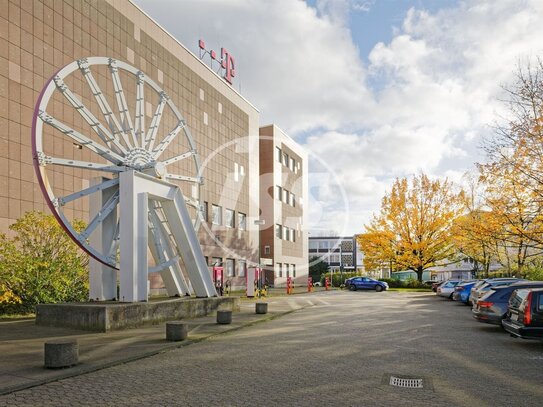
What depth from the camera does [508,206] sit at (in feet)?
71.4

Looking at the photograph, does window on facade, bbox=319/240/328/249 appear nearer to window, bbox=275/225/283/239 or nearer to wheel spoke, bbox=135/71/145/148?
window, bbox=275/225/283/239

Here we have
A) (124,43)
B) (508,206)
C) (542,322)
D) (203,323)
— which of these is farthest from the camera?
(124,43)

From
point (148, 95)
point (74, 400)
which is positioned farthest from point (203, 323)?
point (148, 95)

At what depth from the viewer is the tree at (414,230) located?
42938 mm

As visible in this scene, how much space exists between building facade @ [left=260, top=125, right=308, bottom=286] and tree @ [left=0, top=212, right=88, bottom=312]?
27526mm

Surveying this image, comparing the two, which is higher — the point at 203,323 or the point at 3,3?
the point at 3,3

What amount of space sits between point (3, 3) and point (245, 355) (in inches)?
735

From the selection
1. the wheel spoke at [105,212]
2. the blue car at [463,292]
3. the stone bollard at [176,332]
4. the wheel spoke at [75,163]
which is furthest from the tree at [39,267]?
the blue car at [463,292]

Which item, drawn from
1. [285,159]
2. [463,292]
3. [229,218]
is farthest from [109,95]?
[285,159]

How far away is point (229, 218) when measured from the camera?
43.5 meters

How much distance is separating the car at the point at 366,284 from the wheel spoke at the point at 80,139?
32.7 meters

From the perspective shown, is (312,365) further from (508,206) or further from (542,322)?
(508,206)

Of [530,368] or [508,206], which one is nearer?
[530,368]

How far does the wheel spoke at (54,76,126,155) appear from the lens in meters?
14.8
